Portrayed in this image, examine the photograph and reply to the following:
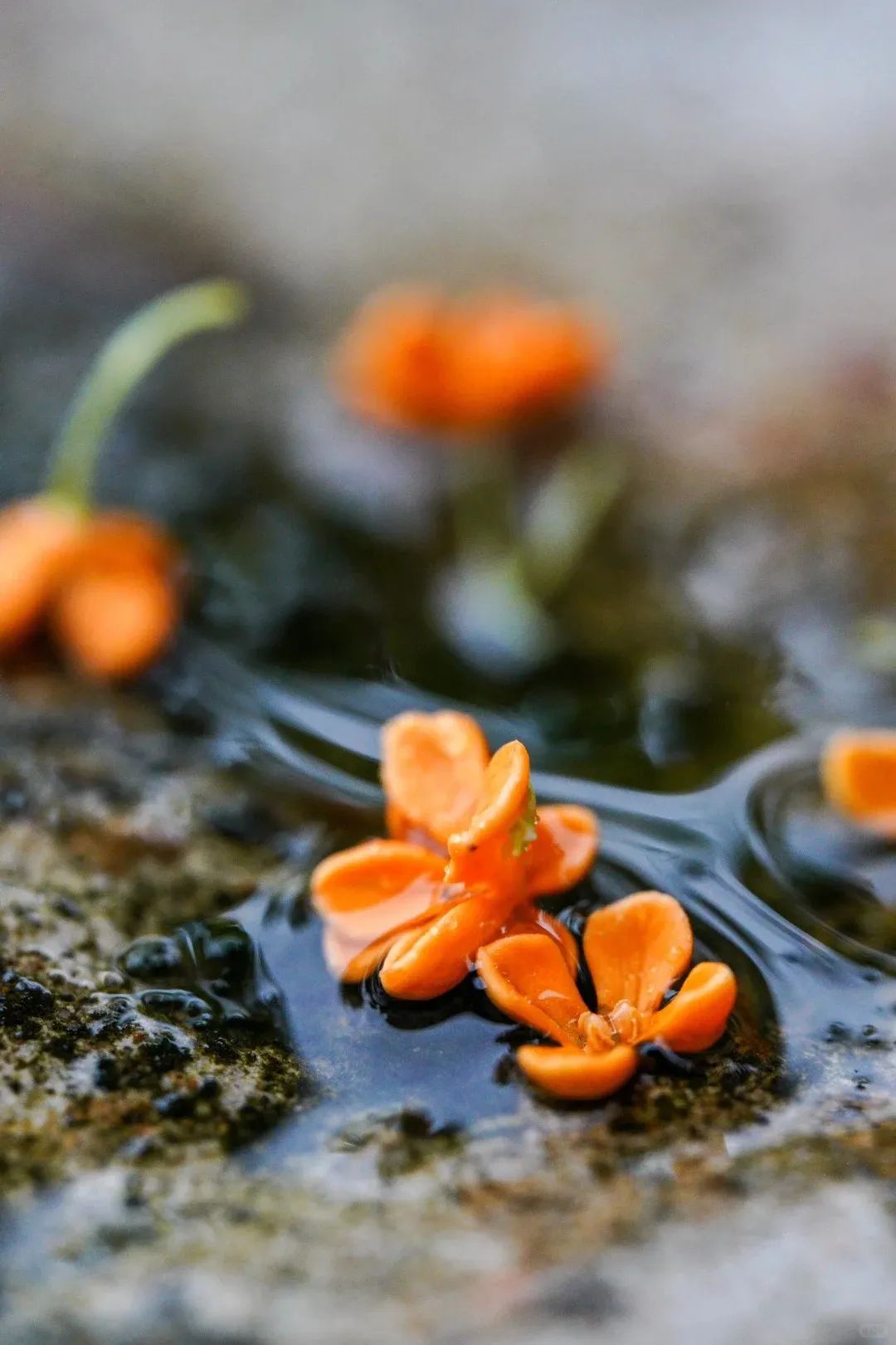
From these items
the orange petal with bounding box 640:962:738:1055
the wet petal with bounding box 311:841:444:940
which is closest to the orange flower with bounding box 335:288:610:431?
the wet petal with bounding box 311:841:444:940

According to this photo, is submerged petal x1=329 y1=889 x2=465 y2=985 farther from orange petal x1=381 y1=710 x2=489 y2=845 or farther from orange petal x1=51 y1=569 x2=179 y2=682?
orange petal x1=51 y1=569 x2=179 y2=682

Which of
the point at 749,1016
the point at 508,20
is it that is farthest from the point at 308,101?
the point at 749,1016

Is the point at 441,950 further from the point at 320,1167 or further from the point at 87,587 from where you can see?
the point at 87,587

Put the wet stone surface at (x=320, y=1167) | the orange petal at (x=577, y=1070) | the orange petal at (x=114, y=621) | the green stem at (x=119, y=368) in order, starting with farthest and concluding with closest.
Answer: the green stem at (x=119, y=368)
the orange petal at (x=114, y=621)
the orange petal at (x=577, y=1070)
the wet stone surface at (x=320, y=1167)

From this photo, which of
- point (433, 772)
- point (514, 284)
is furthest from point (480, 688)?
point (514, 284)

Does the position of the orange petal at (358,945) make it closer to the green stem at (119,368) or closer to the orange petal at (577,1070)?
the orange petal at (577,1070)

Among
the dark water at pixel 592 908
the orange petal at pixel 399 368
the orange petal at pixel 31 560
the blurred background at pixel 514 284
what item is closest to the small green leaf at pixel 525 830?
the dark water at pixel 592 908
